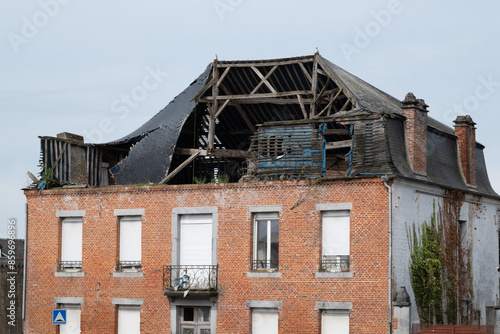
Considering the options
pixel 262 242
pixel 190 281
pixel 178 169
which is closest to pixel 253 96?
pixel 178 169

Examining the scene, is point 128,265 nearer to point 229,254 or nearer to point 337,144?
point 229,254

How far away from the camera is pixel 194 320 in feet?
→ 86.7

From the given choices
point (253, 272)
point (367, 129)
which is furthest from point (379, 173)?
point (253, 272)

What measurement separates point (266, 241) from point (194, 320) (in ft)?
11.1

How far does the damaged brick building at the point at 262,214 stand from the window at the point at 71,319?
7 centimetres

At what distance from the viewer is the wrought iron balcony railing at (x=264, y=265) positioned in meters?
25.6

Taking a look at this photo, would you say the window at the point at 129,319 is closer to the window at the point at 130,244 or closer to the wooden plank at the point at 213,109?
the window at the point at 130,244

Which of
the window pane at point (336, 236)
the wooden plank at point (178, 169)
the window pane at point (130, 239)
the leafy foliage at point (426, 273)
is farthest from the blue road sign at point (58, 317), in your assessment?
the leafy foliage at point (426, 273)

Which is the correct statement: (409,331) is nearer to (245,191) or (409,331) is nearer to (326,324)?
(326,324)

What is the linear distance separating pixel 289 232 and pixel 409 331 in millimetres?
4559

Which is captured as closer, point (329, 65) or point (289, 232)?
point (289, 232)

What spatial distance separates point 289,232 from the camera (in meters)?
25.4

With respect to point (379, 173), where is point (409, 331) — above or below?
below

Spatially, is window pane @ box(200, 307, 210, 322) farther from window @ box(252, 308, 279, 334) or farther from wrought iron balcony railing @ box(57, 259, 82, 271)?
wrought iron balcony railing @ box(57, 259, 82, 271)
